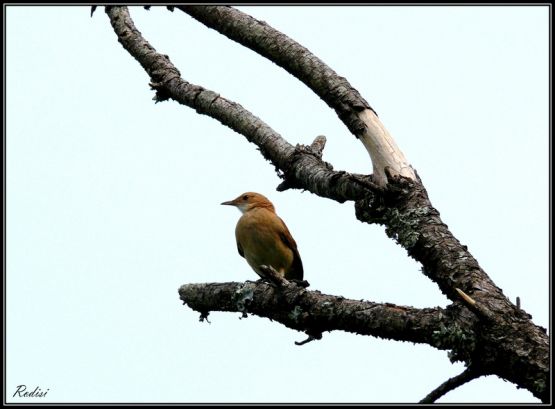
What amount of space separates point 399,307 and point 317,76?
2.13 meters

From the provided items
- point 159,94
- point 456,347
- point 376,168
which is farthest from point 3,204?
point 456,347

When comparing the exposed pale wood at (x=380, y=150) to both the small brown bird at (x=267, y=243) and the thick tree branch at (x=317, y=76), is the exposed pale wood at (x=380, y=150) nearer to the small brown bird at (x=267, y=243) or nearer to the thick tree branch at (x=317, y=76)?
the thick tree branch at (x=317, y=76)

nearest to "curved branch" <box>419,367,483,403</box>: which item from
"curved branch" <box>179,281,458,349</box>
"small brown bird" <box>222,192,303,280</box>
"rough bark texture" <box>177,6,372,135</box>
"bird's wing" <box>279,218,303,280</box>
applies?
"curved branch" <box>179,281,458,349</box>

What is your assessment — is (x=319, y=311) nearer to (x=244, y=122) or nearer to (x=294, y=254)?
(x=244, y=122)

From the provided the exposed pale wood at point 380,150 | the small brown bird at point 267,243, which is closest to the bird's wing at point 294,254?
the small brown bird at point 267,243

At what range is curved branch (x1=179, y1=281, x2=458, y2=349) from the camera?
12.9 ft

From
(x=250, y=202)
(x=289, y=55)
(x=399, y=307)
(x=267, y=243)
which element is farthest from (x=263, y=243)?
(x=399, y=307)

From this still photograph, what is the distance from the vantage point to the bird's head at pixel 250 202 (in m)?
9.52

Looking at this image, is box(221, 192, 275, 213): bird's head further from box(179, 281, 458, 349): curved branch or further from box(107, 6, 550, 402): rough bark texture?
box(179, 281, 458, 349): curved branch

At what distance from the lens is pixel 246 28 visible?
19.8 ft

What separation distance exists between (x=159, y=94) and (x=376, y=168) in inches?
95.7

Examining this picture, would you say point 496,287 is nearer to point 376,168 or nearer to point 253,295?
point 376,168

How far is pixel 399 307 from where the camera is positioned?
407cm

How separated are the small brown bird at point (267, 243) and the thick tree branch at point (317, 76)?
2.97 meters
